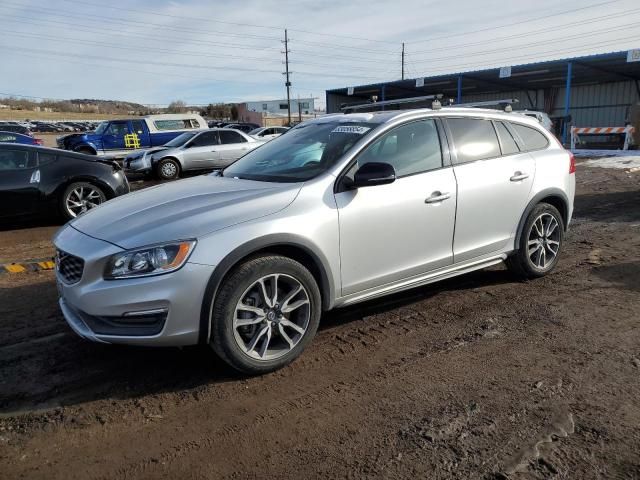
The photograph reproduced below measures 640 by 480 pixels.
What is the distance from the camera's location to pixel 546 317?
4340mm

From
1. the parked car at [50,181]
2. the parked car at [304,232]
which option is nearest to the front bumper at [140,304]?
the parked car at [304,232]

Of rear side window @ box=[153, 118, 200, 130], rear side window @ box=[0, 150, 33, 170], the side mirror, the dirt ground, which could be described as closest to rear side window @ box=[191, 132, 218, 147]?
rear side window @ box=[153, 118, 200, 130]

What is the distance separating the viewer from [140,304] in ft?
10.1

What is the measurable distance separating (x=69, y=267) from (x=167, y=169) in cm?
1278

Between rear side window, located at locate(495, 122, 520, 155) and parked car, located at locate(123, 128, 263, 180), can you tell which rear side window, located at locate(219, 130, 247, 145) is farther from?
rear side window, located at locate(495, 122, 520, 155)

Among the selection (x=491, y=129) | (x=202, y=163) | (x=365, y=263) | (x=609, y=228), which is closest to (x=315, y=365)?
(x=365, y=263)

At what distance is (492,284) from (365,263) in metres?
1.98

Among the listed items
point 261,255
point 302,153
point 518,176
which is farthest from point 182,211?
point 518,176

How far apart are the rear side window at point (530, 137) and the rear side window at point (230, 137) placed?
12.6 m

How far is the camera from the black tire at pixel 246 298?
3246mm

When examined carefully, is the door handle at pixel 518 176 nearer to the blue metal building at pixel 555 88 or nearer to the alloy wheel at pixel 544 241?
the alloy wheel at pixel 544 241

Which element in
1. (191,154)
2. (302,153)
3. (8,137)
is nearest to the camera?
(302,153)

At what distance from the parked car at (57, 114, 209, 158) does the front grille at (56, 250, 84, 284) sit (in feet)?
56.9

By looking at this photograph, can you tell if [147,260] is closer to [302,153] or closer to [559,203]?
[302,153]
